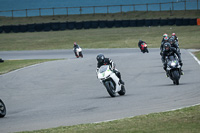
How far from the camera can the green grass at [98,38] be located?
49.3 metres

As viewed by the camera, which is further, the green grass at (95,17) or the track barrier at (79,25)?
the green grass at (95,17)

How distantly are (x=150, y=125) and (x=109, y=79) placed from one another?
16.6 feet

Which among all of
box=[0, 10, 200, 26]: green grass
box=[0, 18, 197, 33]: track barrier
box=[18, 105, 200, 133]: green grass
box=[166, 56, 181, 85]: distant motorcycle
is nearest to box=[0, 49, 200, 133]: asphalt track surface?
box=[166, 56, 181, 85]: distant motorcycle

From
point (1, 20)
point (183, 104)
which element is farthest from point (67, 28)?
point (183, 104)

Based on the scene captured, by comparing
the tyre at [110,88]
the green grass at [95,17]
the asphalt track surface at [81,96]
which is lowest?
the asphalt track surface at [81,96]

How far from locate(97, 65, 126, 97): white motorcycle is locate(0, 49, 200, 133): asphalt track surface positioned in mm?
271

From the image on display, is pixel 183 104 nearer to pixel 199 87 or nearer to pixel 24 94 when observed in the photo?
pixel 199 87

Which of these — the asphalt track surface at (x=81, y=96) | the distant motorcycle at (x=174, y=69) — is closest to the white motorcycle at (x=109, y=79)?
the asphalt track surface at (x=81, y=96)

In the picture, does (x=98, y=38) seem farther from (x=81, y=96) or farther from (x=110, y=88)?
(x=110, y=88)

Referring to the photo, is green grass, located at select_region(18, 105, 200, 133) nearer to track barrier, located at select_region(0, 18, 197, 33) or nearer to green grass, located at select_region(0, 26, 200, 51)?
green grass, located at select_region(0, 26, 200, 51)

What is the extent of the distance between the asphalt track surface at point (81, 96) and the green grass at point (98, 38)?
86.4 ft

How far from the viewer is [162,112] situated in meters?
9.40

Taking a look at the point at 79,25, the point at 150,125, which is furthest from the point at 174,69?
the point at 79,25

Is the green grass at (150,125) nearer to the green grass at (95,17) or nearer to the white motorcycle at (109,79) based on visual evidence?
the white motorcycle at (109,79)
